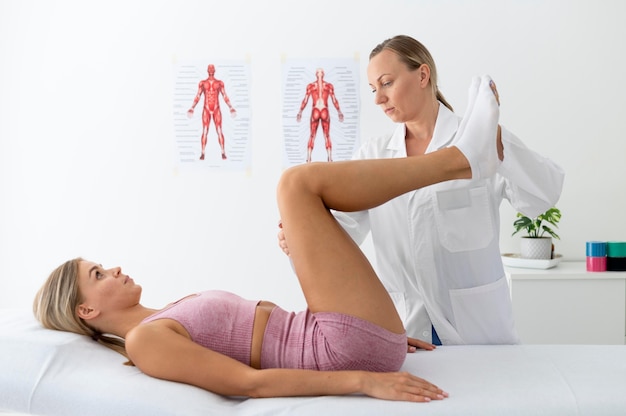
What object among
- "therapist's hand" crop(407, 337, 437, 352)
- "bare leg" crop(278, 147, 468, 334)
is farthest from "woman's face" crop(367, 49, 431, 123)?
"therapist's hand" crop(407, 337, 437, 352)

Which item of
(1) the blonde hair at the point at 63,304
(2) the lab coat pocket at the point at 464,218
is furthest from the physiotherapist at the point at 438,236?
(1) the blonde hair at the point at 63,304

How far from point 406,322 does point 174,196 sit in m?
1.69

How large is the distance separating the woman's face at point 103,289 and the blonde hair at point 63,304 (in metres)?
0.02

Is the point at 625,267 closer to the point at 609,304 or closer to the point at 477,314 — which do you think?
the point at 609,304

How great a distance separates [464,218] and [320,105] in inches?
59.6

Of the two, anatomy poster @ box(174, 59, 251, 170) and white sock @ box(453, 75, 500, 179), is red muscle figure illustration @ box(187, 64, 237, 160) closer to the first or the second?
anatomy poster @ box(174, 59, 251, 170)

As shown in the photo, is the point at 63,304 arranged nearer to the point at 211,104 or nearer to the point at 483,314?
the point at 483,314

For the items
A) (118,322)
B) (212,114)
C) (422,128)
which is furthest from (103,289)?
(212,114)

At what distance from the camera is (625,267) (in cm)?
290

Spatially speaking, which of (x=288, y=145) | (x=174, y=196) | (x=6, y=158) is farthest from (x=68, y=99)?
(x=288, y=145)

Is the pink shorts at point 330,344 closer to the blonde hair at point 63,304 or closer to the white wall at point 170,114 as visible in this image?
the blonde hair at point 63,304

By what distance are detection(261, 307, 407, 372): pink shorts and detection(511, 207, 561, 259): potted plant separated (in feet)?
5.27

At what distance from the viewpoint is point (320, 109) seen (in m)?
3.31

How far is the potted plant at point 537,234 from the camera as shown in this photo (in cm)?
300
